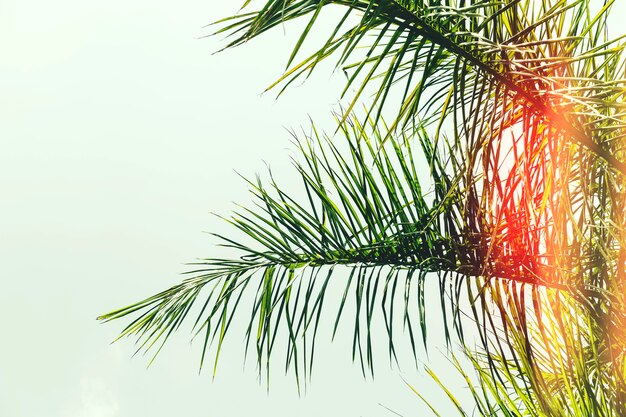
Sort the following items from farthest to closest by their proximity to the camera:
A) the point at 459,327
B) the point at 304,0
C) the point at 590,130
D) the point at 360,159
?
the point at 360,159
the point at 459,327
the point at 590,130
the point at 304,0

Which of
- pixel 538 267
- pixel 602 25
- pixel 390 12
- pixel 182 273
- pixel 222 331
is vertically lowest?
pixel 222 331

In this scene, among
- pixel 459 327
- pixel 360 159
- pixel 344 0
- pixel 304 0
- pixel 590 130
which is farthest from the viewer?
pixel 360 159

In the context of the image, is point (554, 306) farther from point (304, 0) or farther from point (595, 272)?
point (304, 0)

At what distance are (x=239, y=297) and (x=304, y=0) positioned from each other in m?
0.91

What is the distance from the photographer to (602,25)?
158cm

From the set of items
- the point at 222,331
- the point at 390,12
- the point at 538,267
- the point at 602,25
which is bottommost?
the point at 222,331

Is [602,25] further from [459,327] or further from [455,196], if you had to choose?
[459,327]

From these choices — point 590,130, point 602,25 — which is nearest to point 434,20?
point 590,130

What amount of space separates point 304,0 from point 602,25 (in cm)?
91

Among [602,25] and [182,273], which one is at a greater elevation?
[602,25]

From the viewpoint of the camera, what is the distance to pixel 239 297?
5.63ft

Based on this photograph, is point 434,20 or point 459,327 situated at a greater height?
point 434,20

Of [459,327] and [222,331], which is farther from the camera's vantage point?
[222,331]

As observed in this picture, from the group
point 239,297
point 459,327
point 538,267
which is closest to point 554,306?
point 538,267
